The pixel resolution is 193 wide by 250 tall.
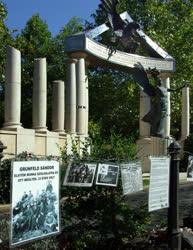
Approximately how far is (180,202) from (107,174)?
7.15m

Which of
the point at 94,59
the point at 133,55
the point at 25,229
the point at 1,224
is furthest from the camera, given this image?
the point at 133,55

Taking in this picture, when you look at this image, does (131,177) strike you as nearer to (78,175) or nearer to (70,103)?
(78,175)

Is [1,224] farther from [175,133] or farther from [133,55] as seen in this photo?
[175,133]

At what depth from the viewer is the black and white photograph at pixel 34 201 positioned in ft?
17.1

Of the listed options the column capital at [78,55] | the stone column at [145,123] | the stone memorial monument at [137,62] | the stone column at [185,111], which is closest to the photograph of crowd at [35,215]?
the stone memorial monument at [137,62]

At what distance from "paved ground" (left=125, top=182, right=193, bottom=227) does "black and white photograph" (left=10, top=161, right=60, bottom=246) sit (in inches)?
125

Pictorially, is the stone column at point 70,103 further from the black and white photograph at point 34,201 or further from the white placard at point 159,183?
the black and white photograph at point 34,201

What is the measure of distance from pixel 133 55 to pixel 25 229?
102 ft

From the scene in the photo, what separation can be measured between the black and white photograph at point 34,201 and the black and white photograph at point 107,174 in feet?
4.45

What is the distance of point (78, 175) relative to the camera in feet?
22.6

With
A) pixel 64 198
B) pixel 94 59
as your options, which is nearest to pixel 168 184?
pixel 64 198

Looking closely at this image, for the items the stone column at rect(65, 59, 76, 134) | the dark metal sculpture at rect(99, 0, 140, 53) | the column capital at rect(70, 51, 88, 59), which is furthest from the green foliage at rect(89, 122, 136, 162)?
the dark metal sculpture at rect(99, 0, 140, 53)

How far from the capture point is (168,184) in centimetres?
798

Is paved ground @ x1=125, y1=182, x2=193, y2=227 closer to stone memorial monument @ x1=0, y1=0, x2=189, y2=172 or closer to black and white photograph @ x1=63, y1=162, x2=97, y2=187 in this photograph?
black and white photograph @ x1=63, y1=162, x2=97, y2=187
